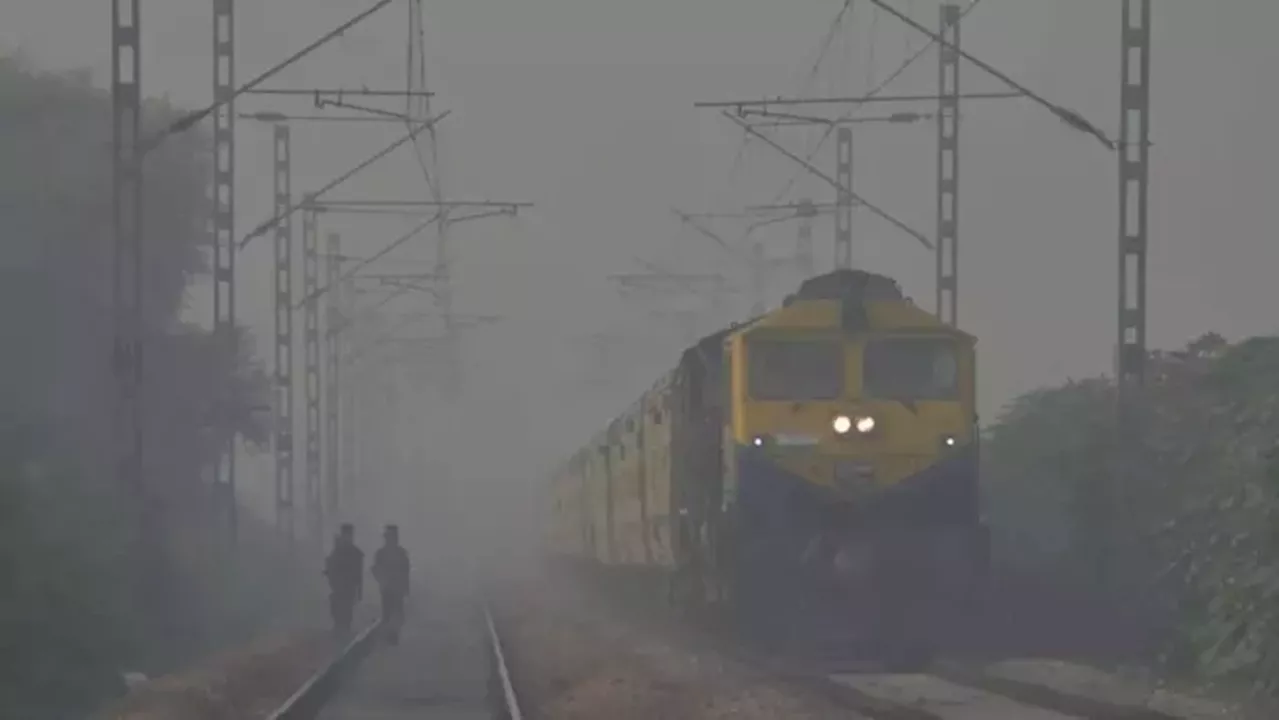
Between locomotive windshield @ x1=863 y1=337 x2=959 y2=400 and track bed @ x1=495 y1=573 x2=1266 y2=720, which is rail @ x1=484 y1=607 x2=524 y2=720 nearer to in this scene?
track bed @ x1=495 y1=573 x2=1266 y2=720

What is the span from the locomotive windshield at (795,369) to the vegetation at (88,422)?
24.8ft

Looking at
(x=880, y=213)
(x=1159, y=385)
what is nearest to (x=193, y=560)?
(x=880, y=213)

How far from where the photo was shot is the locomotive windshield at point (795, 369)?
29.9 meters

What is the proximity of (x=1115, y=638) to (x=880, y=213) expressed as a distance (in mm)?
9898

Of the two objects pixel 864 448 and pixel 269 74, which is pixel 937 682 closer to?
pixel 864 448

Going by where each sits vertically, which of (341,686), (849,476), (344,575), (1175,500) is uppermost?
(849,476)

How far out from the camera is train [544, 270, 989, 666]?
96.2ft

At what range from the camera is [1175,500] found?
1237 inches

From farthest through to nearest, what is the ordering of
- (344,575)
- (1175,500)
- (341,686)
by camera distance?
(344,575)
(1175,500)
(341,686)

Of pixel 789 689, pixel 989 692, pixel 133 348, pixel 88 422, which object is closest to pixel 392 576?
pixel 133 348

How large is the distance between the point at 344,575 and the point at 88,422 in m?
17.5

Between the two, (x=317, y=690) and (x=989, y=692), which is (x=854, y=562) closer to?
(x=989, y=692)

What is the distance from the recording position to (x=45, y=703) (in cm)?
2416

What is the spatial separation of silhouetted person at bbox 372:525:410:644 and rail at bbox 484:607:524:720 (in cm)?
527
